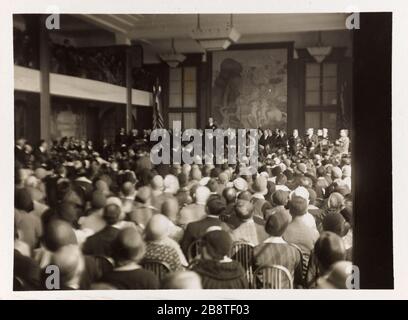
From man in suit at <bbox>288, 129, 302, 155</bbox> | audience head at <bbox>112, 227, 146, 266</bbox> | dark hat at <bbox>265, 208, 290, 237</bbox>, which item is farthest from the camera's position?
man in suit at <bbox>288, 129, 302, 155</bbox>

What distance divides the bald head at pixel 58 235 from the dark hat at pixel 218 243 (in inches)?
34.4

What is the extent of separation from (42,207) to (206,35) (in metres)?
1.57

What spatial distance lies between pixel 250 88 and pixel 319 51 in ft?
1.73

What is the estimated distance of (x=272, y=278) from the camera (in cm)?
373

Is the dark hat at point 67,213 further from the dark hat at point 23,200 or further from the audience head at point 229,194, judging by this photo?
the audience head at point 229,194

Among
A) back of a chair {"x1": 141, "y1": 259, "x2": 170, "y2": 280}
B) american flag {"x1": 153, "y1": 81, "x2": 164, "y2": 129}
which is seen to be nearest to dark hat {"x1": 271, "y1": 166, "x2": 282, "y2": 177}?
american flag {"x1": 153, "y1": 81, "x2": 164, "y2": 129}

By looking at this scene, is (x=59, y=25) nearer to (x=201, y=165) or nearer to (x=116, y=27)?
(x=116, y=27)

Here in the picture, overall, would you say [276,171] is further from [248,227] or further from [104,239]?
[104,239]

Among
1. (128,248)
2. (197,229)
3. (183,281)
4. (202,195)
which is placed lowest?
(183,281)

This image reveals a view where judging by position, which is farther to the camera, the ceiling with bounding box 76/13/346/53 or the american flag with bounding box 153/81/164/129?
the american flag with bounding box 153/81/164/129

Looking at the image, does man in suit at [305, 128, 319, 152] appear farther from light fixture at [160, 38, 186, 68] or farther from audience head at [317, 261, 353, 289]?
light fixture at [160, 38, 186, 68]

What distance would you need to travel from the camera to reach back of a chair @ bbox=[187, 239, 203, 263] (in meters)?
3.73

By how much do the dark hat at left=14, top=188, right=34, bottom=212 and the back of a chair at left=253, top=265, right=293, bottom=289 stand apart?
1.54 meters

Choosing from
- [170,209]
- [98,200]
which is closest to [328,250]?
[170,209]
